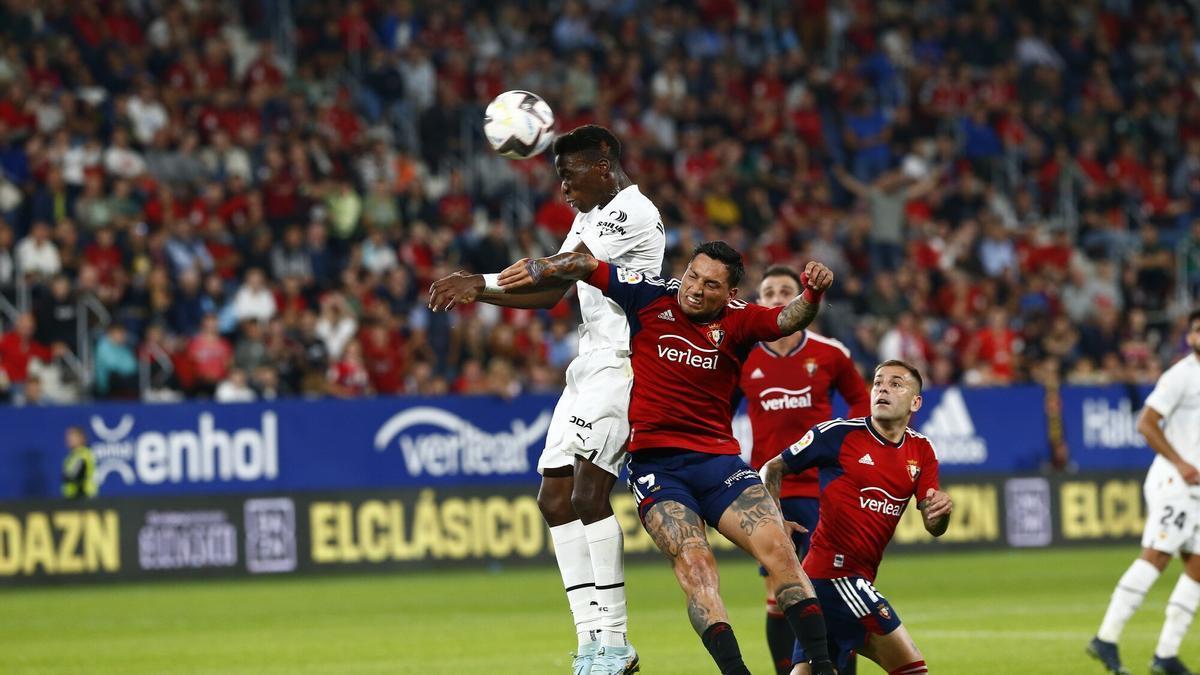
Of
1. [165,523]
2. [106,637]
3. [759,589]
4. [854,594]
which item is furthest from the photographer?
[165,523]

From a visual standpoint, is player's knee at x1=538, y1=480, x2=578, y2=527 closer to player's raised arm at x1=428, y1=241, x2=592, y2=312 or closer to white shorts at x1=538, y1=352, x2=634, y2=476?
white shorts at x1=538, y1=352, x2=634, y2=476

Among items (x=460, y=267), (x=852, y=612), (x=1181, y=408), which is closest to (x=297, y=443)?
(x=460, y=267)

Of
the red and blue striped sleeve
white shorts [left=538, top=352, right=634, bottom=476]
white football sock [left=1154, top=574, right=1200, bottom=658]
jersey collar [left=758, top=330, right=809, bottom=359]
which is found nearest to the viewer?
the red and blue striped sleeve

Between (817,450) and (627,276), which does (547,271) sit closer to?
(627,276)

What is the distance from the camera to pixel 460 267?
24.9 metres

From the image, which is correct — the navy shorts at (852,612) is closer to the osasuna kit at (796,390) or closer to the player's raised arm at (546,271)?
the player's raised arm at (546,271)

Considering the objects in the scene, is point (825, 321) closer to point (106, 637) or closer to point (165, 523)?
point (165, 523)

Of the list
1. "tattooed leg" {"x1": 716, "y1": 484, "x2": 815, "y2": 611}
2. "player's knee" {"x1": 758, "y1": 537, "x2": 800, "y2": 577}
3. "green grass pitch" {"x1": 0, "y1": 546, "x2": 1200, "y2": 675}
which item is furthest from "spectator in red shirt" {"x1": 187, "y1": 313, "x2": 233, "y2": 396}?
"player's knee" {"x1": 758, "y1": 537, "x2": 800, "y2": 577}

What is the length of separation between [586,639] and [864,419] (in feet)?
6.41

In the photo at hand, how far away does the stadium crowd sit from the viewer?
75.9 ft

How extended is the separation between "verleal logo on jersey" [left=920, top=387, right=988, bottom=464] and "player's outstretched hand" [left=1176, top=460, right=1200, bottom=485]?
13.0 m

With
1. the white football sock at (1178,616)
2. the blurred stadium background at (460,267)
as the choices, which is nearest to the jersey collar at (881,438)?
the white football sock at (1178,616)

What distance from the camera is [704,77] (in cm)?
3053

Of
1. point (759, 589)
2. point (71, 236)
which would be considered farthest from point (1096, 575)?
point (71, 236)
